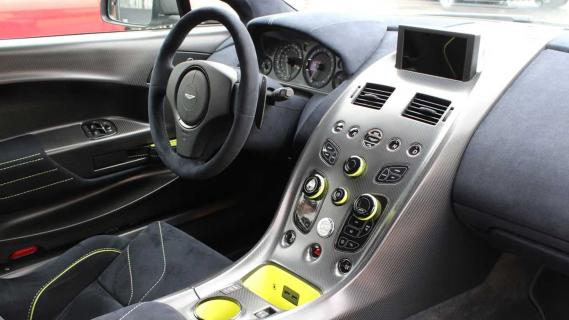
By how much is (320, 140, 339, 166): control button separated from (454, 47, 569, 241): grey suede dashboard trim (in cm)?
35

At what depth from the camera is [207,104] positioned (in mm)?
1550

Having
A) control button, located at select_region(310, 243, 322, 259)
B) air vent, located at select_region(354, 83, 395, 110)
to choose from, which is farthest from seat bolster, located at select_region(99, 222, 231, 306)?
air vent, located at select_region(354, 83, 395, 110)

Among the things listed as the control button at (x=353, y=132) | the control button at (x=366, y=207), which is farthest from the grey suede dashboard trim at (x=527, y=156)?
the control button at (x=353, y=132)

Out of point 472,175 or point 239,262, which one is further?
point 239,262

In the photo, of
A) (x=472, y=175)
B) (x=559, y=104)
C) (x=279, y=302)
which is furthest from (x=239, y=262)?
(x=559, y=104)

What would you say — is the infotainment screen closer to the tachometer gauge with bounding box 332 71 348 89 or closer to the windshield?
the tachometer gauge with bounding box 332 71 348 89

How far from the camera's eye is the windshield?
1.92 m

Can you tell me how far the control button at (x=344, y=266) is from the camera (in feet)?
5.14

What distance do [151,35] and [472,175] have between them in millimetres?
1463

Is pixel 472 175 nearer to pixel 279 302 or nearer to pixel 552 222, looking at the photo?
pixel 552 222

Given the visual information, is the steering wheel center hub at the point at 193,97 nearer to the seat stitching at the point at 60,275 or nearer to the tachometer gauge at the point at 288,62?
the seat stitching at the point at 60,275

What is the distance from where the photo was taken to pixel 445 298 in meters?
1.77

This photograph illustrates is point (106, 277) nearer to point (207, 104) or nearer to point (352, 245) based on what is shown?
point (207, 104)

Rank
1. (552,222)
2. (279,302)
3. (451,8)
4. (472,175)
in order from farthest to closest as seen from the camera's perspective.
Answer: (451,8), (279,302), (472,175), (552,222)
